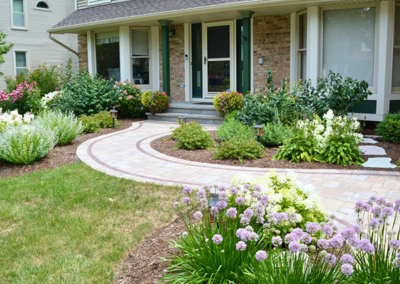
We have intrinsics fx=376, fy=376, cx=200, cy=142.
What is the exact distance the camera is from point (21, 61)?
17172 millimetres

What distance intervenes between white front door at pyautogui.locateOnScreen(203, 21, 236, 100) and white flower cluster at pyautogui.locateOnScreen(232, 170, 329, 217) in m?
8.26

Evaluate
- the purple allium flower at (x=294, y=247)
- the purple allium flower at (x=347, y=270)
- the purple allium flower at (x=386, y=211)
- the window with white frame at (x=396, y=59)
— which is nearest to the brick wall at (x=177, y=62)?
the window with white frame at (x=396, y=59)

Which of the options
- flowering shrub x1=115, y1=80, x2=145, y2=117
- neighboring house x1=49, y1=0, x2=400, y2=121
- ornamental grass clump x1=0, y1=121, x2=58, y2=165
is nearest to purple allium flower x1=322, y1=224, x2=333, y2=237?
ornamental grass clump x1=0, y1=121, x2=58, y2=165

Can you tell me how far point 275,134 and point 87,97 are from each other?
5929 mm

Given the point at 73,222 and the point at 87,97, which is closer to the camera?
the point at 73,222

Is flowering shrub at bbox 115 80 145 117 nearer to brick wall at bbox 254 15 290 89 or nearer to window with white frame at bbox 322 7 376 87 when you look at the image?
brick wall at bbox 254 15 290 89

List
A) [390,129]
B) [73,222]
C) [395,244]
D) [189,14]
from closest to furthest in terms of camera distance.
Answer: [395,244] < [73,222] < [390,129] < [189,14]

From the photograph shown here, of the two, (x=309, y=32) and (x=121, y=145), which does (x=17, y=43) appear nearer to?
Answer: (x=121, y=145)

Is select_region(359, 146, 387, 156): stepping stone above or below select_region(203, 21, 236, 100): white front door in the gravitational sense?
below

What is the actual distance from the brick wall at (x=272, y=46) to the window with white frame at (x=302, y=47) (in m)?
0.33

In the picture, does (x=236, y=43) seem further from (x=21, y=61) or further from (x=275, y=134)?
(x=21, y=61)

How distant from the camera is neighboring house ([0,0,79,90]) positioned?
54.4 ft

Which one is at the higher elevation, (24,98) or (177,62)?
(177,62)

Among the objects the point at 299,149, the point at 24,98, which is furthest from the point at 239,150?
the point at 24,98
